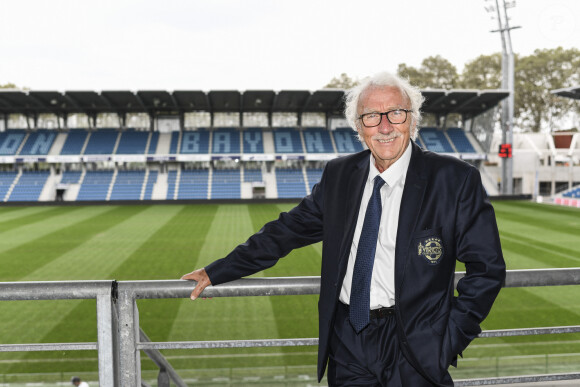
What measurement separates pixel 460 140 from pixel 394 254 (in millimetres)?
44592

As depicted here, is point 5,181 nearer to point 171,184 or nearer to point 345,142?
point 171,184

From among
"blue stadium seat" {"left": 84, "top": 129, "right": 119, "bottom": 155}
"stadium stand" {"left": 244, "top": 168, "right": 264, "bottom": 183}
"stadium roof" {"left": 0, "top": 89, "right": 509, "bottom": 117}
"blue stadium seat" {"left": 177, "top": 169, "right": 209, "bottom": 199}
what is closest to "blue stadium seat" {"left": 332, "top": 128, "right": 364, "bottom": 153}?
"stadium roof" {"left": 0, "top": 89, "right": 509, "bottom": 117}

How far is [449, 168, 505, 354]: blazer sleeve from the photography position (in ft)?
5.71

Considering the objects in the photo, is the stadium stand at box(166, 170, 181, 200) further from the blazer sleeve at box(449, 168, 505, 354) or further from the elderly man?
the blazer sleeve at box(449, 168, 505, 354)

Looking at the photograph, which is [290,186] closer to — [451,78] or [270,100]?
[270,100]

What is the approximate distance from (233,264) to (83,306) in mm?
9315

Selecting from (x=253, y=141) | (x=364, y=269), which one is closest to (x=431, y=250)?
(x=364, y=269)

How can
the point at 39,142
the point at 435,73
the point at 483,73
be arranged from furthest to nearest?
the point at 435,73, the point at 483,73, the point at 39,142

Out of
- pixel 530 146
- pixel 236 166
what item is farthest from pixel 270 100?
pixel 530 146

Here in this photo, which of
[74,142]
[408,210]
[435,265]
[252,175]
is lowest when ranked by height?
[252,175]

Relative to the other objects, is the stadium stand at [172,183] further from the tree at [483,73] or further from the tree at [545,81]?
the tree at [545,81]

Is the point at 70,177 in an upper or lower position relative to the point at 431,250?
lower

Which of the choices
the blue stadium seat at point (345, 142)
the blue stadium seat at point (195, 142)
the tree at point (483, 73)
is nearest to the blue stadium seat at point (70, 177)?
the blue stadium seat at point (195, 142)

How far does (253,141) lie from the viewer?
42.1 metres
